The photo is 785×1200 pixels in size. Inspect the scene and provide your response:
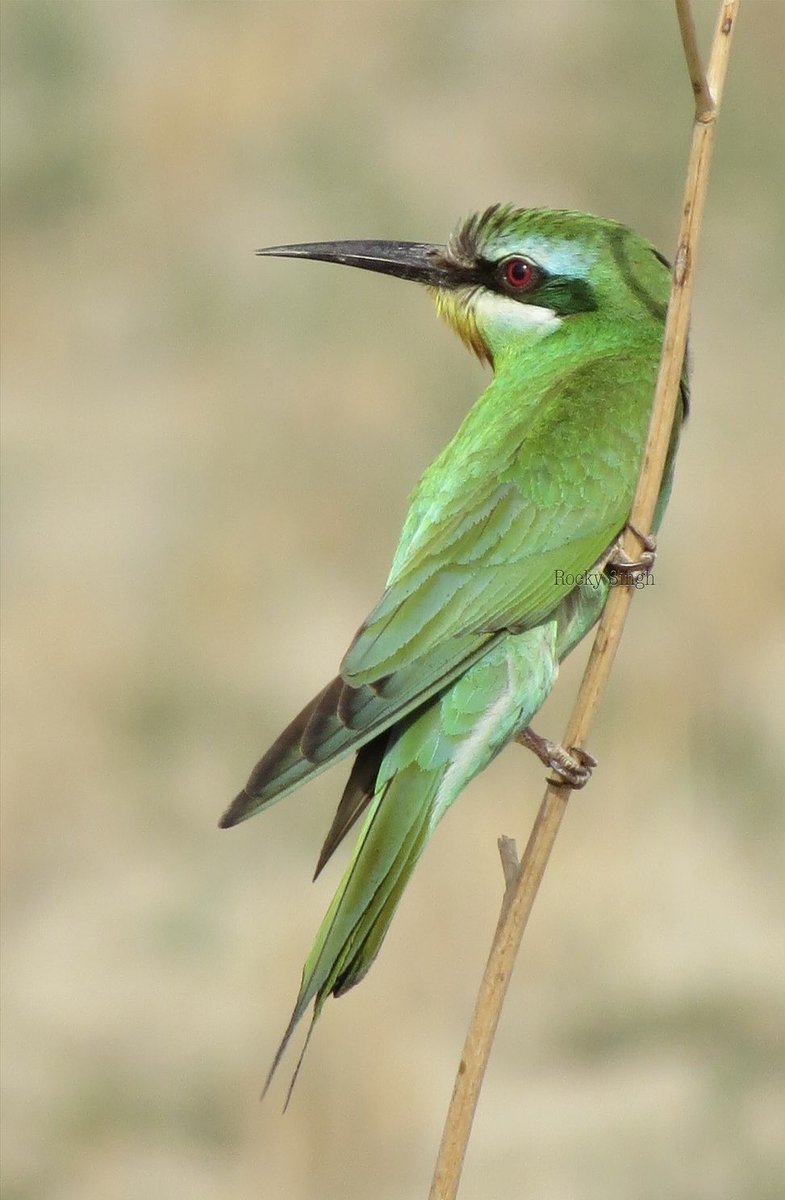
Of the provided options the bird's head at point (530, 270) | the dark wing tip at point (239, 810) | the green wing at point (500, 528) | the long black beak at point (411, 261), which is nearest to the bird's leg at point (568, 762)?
the green wing at point (500, 528)

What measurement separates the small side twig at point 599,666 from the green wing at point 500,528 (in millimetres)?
260

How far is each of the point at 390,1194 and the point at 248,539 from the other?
2574 mm

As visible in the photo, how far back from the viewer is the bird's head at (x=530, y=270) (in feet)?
9.63

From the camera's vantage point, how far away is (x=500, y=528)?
8.83 ft

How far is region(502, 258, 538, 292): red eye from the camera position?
2.97 meters

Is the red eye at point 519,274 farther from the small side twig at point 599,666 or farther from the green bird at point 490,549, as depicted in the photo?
the small side twig at point 599,666

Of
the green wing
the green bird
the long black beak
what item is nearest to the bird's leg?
the green bird

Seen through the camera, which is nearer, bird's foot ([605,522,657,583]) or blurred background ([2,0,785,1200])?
bird's foot ([605,522,657,583])

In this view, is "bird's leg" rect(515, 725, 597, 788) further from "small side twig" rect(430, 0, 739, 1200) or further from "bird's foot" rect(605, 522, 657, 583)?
"bird's foot" rect(605, 522, 657, 583)

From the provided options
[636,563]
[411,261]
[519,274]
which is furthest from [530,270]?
[636,563]

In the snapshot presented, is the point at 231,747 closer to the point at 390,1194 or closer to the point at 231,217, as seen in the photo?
the point at 390,1194

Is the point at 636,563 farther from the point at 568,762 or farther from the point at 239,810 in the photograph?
the point at 239,810

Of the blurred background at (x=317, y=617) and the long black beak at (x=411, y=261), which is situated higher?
the long black beak at (x=411, y=261)

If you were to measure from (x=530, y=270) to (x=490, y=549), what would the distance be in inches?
22.3
